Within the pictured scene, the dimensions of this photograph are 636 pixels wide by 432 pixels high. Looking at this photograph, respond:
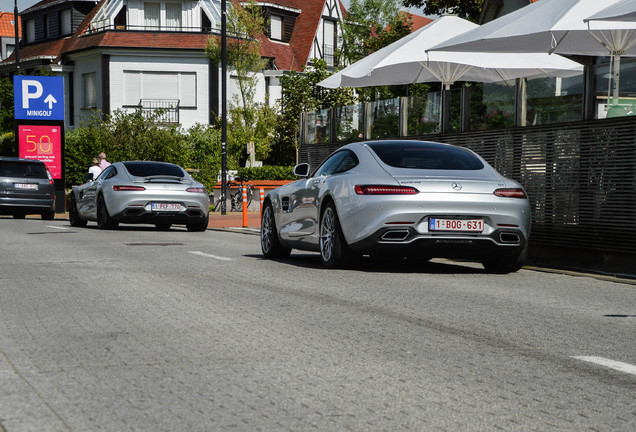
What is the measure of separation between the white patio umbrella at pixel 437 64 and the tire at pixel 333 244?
285 inches

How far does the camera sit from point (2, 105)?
211 ft

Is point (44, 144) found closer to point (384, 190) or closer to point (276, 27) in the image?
point (384, 190)

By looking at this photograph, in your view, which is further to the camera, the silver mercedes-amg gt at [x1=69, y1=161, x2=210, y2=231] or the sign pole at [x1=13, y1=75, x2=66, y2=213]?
the sign pole at [x1=13, y1=75, x2=66, y2=213]

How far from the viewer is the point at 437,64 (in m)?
20.9

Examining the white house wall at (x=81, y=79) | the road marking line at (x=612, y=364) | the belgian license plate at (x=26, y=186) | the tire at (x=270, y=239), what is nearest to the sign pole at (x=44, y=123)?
the belgian license plate at (x=26, y=186)

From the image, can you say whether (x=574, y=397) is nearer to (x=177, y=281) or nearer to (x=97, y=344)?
(x=97, y=344)

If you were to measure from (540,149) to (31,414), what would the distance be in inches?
407

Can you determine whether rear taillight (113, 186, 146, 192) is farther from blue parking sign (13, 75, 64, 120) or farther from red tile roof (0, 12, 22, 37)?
red tile roof (0, 12, 22, 37)

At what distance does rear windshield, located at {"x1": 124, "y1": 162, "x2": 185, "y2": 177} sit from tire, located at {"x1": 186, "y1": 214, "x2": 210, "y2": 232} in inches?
37.9

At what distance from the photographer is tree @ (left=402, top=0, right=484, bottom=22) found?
128 ft

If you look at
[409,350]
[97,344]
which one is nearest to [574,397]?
[409,350]

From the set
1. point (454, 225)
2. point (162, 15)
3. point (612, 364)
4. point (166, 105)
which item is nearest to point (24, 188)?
point (454, 225)

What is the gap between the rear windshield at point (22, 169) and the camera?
28.1 meters

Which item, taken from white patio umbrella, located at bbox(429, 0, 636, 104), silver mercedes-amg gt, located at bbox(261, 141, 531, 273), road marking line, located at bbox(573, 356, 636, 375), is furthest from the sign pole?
road marking line, located at bbox(573, 356, 636, 375)
